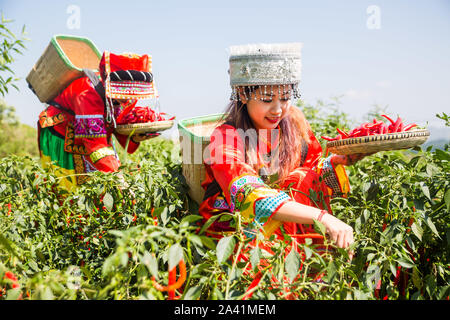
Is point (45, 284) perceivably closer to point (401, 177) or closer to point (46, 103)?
point (401, 177)

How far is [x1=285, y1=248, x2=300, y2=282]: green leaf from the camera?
37.5 inches

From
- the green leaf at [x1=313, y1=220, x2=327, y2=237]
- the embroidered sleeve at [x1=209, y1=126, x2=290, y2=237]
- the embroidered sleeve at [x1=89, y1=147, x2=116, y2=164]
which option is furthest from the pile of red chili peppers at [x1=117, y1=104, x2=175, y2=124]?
the green leaf at [x1=313, y1=220, x2=327, y2=237]

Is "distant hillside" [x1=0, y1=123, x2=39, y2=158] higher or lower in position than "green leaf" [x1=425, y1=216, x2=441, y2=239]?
lower

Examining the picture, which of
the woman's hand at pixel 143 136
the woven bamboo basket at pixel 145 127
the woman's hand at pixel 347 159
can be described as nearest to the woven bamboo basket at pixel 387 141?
the woman's hand at pixel 347 159

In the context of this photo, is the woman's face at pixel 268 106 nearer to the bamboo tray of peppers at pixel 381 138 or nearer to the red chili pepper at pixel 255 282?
the bamboo tray of peppers at pixel 381 138

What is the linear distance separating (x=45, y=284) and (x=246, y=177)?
0.78 metres

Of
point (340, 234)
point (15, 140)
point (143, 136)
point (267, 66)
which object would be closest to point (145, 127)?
point (143, 136)

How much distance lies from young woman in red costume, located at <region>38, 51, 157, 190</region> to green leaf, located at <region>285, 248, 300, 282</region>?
5.58ft

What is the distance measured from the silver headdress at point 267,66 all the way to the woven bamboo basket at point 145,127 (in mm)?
886

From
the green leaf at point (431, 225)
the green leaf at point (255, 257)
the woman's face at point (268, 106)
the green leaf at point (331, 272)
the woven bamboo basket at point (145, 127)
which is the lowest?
the green leaf at point (331, 272)

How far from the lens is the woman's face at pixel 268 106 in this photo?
5.33 ft

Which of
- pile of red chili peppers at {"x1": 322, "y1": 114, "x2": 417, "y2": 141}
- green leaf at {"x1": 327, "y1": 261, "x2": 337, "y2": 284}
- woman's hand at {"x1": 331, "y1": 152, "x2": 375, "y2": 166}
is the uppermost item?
pile of red chili peppers at {"x1": 322, "y1": 114, "x2": 417, "y2": 141}

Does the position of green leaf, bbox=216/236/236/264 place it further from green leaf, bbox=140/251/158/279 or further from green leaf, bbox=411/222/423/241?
green leaf, bbox=411/222/423/241
